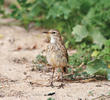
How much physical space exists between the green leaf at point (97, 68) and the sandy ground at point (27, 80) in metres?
0.25

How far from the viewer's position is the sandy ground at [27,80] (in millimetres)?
5137

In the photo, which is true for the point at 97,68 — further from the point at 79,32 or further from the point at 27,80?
the point at 79,32

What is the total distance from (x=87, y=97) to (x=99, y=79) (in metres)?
1.12

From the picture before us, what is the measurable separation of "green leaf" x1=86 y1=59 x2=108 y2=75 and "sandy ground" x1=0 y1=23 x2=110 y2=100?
25 centimetres

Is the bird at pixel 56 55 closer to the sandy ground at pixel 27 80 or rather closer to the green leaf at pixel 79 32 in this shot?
the sandy ground at pixel 27 80

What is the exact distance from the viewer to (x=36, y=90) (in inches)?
213

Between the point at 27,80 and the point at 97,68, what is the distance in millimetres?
1397

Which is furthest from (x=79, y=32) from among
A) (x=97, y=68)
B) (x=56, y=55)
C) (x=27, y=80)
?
(x=27, y=80)

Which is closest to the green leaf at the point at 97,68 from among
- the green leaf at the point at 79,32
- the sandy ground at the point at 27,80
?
the sandy ground at the point at 27,80

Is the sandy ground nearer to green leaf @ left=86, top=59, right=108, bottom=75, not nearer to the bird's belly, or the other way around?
green leaf @ left=86, top=59, right=108, bottom=75

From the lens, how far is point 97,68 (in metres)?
6.21

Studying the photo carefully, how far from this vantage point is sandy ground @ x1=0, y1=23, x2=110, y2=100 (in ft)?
16.9

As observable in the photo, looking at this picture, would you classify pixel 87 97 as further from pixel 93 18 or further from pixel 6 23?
pixel 6 23

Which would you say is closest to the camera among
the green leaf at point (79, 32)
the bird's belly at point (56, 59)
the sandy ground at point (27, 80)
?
the sandy ground at point (27, 80)
